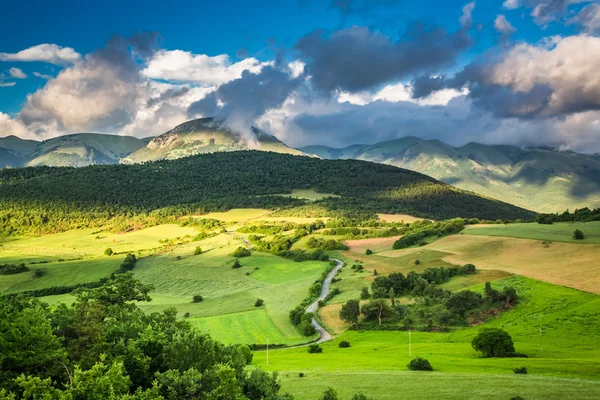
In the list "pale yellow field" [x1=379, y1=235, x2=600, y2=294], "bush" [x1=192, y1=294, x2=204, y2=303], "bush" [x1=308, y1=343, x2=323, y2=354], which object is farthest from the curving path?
"bush" [x1=192, y1=294, x2=204, y2=303]

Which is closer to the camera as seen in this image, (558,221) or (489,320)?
(489,320)

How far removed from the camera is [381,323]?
102 meters

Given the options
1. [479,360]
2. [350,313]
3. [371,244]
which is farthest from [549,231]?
[479,360]

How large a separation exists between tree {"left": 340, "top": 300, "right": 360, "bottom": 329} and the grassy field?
4.54m

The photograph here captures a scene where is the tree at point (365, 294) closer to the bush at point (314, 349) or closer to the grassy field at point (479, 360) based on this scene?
the grassy field at point (479, 360)

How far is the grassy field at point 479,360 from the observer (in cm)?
5031

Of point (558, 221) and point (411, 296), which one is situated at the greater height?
point (558, 221)

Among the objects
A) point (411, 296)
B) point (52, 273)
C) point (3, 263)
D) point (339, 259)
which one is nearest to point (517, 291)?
point (411, 296)

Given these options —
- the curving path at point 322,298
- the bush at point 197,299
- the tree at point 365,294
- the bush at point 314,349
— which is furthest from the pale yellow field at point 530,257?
the bush at point 197,299

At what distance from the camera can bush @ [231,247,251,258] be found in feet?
577

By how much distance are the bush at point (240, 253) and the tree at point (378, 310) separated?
80314mm

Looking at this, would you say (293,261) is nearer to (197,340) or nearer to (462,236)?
(462,236)

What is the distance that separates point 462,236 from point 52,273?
141331 mm

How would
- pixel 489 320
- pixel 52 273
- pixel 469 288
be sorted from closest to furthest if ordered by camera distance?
pixel 489 320, pixel 469 288, pixel 52 273
